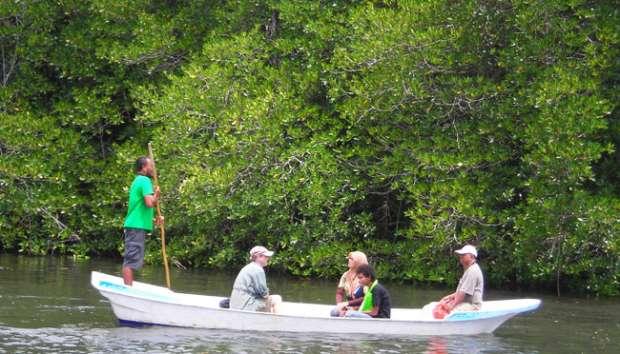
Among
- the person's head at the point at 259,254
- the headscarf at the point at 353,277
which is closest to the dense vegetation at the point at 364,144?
the headscarf at the point at 353,277

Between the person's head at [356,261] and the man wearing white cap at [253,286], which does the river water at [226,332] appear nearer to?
the man wearing white cap at [253,286]

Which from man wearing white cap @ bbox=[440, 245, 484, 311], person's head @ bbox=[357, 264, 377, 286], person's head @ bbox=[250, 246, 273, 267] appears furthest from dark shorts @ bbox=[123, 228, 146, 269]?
man wearing white cap @ bbox=[440, 245, 484, 311]

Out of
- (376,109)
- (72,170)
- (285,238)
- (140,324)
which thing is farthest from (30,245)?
(140,324)

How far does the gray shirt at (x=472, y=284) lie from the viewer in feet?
49.7

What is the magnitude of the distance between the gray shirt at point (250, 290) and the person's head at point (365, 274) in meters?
1.19

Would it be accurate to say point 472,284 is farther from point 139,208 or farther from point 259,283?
point 139,208

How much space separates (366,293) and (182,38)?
1070 cm

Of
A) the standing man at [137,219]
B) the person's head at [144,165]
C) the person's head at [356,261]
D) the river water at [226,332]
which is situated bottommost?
the river water at [226,332]

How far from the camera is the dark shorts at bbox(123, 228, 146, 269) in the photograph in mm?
15203

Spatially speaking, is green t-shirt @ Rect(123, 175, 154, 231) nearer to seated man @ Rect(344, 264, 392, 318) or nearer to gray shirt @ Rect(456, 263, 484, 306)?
seated man @ Rect(344, 264, 392, 318)

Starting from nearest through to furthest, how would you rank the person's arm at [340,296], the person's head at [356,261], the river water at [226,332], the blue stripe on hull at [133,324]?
the river water at [226,332], the blue stripe on hull at [133,324], the person's head at [356,261], the person's arm at [340,296]

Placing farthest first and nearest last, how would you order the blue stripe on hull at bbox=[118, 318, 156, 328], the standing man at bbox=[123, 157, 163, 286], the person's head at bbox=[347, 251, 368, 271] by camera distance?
1. the person's head at bbox=[347, 251, 368, 271]
2. the standing man at bbox=[123, 157, 163, 286]
3. the blue stripe on hull at bbox=[118, 318, 156, 328]

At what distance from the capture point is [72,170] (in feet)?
79.1

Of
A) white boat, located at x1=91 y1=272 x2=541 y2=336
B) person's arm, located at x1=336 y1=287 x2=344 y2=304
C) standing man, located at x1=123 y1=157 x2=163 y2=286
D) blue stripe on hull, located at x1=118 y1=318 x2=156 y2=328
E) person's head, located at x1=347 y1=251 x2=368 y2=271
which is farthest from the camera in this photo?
person's arm, located at x1=336 y1=287 x2=344 y2=304
